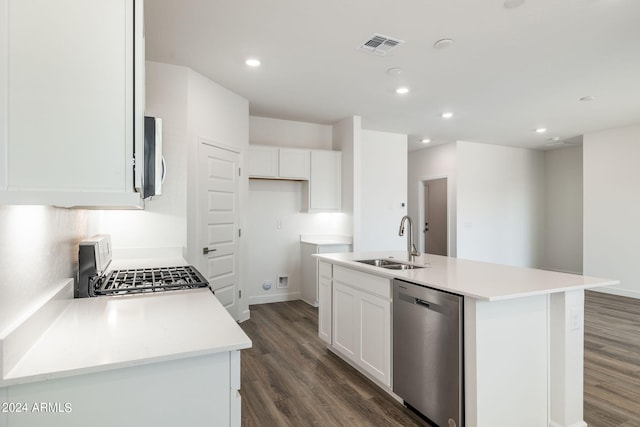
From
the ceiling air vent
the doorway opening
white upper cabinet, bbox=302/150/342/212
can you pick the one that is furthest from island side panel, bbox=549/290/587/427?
the doorway opening

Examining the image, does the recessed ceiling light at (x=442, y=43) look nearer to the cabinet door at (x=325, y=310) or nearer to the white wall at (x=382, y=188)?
the cabinet door at (x=325, y=310)

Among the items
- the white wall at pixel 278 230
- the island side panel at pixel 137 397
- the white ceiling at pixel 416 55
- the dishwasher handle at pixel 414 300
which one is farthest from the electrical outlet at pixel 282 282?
the island side panel at pixel 137 397

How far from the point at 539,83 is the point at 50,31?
170 inches

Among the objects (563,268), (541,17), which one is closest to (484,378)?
(541,17)

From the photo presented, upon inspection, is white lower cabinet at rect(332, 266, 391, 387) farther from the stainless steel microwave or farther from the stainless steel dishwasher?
the stainless steel microwave

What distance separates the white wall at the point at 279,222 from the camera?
204 inches

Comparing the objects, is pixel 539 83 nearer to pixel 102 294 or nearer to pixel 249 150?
pixel 249 150

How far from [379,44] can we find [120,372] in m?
2.89

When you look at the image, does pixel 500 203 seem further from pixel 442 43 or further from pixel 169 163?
pixel 169 163

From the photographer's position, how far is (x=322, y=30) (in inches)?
108

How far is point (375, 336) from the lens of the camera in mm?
2590

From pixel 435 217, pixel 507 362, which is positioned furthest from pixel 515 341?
pixel 435 217

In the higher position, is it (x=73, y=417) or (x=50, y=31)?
(x=50, y=31)

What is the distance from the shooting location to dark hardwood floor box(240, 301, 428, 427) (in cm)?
226
